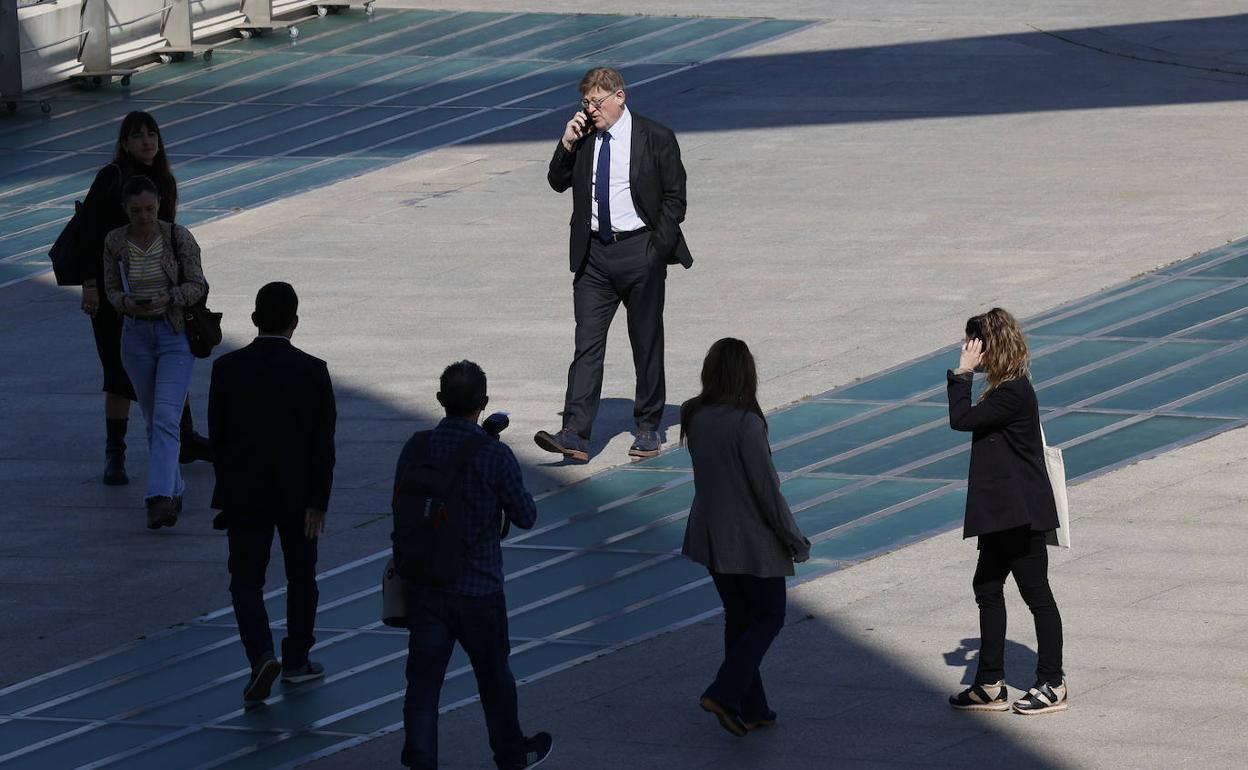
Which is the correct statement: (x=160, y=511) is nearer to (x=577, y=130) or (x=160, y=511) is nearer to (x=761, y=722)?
(x=577, y=130)

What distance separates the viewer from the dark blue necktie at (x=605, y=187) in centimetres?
1173

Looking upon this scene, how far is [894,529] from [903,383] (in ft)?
8.53

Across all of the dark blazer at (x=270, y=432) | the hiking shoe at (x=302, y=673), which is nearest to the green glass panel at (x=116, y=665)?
the hiking shoe at (x=302, y=673)

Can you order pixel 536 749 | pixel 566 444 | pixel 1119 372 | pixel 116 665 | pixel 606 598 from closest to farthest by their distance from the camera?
pixel 536 749
pixel 116 665
pixel 606 598
pixel 566 444
pixel 1119 372

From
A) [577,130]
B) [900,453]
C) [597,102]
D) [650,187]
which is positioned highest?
[597,102]

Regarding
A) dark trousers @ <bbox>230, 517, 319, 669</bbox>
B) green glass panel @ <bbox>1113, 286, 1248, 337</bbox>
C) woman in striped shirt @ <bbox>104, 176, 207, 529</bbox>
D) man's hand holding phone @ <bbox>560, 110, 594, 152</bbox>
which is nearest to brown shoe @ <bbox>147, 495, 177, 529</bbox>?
woman in striped shirt @ <bbox>104, 176, 207, 529</bbox>

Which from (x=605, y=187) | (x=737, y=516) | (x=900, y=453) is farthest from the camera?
(x=900, y=453)

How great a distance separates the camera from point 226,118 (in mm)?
24641

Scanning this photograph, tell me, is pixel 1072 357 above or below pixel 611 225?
below

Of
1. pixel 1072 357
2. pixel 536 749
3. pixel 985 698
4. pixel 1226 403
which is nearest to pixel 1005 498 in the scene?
pixel 985 698

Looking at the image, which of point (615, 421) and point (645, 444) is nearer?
point (645, 444)

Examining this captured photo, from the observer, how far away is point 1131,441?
1216 centimetres

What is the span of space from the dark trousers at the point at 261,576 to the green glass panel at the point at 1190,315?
7255 millimetres

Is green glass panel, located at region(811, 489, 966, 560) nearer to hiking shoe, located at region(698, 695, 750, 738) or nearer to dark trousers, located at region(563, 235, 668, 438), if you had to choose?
dark trousers, located at region(563, 235, 668, 438)
